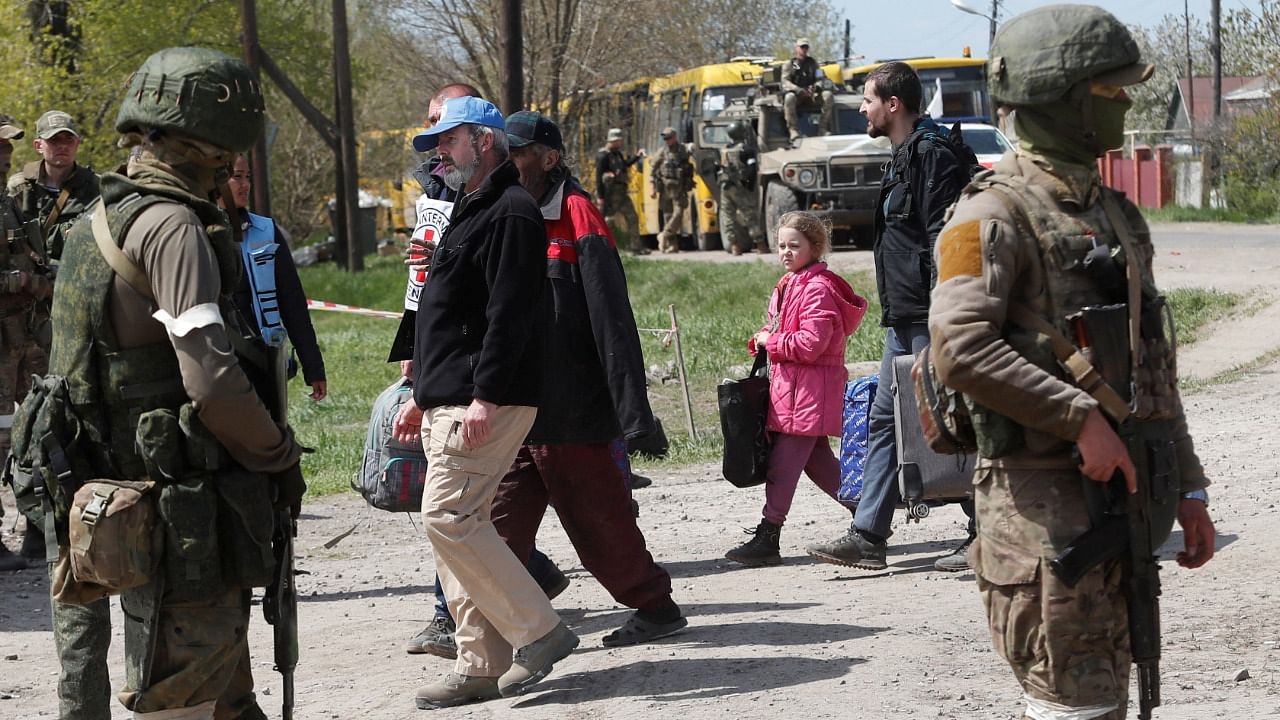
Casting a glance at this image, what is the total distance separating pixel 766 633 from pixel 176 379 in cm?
282

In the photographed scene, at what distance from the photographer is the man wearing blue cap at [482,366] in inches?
197

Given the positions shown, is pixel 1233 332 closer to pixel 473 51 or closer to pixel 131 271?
pixel 131 271

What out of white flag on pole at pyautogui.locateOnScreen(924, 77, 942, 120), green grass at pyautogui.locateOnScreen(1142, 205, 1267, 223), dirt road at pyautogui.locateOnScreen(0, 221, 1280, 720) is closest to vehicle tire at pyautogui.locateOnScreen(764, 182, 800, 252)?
white flag on pole at pyautogui.locateOnScreen(924, 77, 942, 120)

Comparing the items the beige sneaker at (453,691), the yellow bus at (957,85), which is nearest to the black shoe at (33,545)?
the beige sneaker at (453,691)

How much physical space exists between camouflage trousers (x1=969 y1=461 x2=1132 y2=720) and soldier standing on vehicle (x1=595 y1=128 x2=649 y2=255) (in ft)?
75.1

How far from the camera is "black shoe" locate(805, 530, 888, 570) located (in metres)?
6.94

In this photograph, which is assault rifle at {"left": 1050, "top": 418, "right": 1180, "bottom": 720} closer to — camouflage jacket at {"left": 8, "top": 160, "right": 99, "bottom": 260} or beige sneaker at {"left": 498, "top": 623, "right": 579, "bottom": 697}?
beige sneaker at {"left": 498, "top": 623, "right": 579, "bottom": 697}

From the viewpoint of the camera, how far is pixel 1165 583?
6.42 metres

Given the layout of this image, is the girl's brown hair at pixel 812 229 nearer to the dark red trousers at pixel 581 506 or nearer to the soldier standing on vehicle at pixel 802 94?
the dark red trousers at pixel 581 506

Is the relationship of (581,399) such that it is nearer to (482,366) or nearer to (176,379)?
(482,366)

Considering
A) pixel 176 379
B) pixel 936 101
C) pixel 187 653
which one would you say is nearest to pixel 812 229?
pixel 176 379

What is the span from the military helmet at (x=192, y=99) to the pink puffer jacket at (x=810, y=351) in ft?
11.9

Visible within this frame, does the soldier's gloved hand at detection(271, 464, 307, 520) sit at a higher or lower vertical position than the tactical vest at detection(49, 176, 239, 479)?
lower

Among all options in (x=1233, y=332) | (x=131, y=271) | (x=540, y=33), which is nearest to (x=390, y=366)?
(x=1233, y=332)
